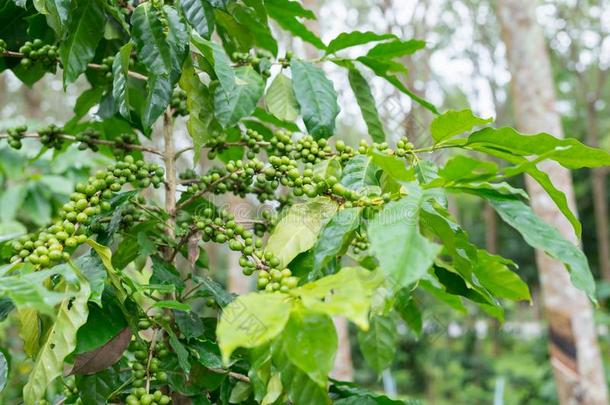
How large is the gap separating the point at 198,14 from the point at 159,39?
97mm

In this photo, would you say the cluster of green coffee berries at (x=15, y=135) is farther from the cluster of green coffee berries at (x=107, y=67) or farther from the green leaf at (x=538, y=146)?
the green leaf at (x=538, y=146)

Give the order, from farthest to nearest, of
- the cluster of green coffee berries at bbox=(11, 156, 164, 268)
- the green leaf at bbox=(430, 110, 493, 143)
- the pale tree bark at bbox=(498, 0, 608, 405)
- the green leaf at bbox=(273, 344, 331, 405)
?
the pale tree bark at bbox=(498, 0, 608, 405), the green leaf at bbox=(430, 110, 493, 143), the cluster of green coffee berries at bbox=(11, 156, 164, 268), the green leaf at bbox=(273, 344, 331, 405)

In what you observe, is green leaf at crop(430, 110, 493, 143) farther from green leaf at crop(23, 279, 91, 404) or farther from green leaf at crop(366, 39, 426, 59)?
green leaf at crop(23, 279, 91, 404)

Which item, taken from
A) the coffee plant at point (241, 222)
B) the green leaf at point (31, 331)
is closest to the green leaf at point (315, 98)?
the coffee plant at point (241, 222)

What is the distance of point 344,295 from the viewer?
0.69m

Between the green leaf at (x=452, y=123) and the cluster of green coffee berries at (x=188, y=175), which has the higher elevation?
the green leaf at (x=452, y=123)

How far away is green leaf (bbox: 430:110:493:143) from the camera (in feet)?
3.30

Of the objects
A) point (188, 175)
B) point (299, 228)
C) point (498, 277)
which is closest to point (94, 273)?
point (299, 228)

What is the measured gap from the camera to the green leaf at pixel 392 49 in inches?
50.0

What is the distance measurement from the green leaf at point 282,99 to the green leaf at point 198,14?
0.71 ft

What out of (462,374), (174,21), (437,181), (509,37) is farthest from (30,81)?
(462,374)

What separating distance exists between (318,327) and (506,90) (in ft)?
43.7

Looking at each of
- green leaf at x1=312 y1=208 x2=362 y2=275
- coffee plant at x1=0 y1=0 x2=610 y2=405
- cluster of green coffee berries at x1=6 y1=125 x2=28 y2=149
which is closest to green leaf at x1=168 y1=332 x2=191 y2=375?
coffee plant at x1=0 y1=0 x2=610 y2=405

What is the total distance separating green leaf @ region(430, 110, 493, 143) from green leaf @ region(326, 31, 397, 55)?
32 centimetres
